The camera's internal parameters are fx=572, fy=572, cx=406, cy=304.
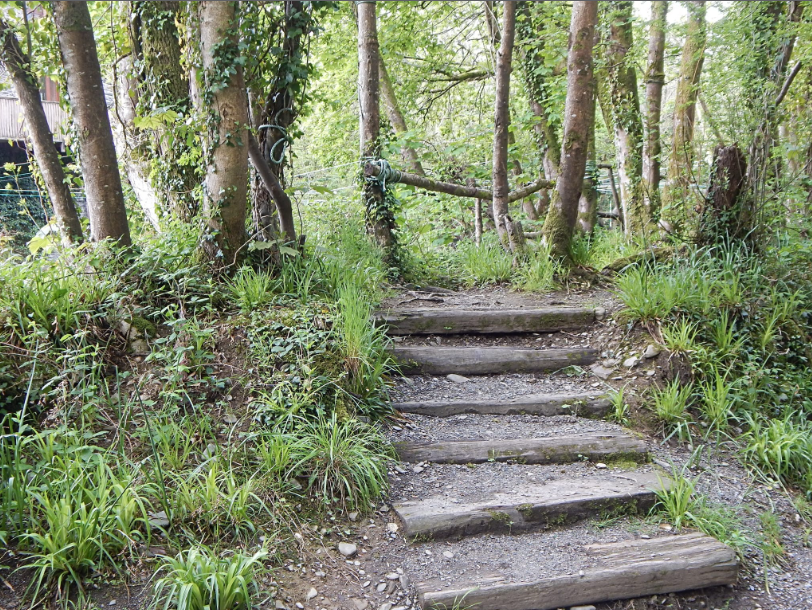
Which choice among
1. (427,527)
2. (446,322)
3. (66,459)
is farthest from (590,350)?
(66,459)

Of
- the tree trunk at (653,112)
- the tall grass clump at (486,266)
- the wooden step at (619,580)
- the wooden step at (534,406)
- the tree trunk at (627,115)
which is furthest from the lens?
the tree trunk at (627,115)

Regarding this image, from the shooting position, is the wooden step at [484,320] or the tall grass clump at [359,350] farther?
the wooden step at [484,320]

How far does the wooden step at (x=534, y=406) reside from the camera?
395cm

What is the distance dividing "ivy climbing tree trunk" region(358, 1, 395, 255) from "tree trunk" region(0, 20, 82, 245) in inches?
111

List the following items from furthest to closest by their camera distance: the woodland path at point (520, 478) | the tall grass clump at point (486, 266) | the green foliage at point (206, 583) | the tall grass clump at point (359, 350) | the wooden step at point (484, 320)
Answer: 1. the tall grass clump at point (486, 266)
2. the wooden step at point (484, 320)
3. the tall grass clump at point (359, 350)
4. the woodland path at point (520, 478)
5. the green foliage at point (206, 583)

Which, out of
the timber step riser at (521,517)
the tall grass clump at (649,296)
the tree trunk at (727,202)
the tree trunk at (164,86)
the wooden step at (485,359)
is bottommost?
the timber step riser at (521,517)

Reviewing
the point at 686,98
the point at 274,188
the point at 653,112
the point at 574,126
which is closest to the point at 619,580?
the point at 274,188

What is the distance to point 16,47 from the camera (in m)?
4.33

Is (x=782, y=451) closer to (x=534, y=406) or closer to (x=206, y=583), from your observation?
(x=534, y=406)

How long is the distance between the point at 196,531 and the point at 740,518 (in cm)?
278

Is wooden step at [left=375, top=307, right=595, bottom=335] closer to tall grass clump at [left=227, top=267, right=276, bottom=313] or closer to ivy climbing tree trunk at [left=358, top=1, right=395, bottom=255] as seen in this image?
tall grass clump at [left=227, top=267, right=276, bottom=313]

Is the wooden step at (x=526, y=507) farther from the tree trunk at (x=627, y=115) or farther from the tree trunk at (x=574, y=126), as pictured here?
the tree trunk at (x=627, y=115)

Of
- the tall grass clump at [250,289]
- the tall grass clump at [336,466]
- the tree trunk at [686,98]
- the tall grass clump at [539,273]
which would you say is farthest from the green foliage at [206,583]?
the tree trunk at [686,98]

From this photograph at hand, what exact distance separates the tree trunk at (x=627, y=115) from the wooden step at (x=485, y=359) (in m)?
3.83
